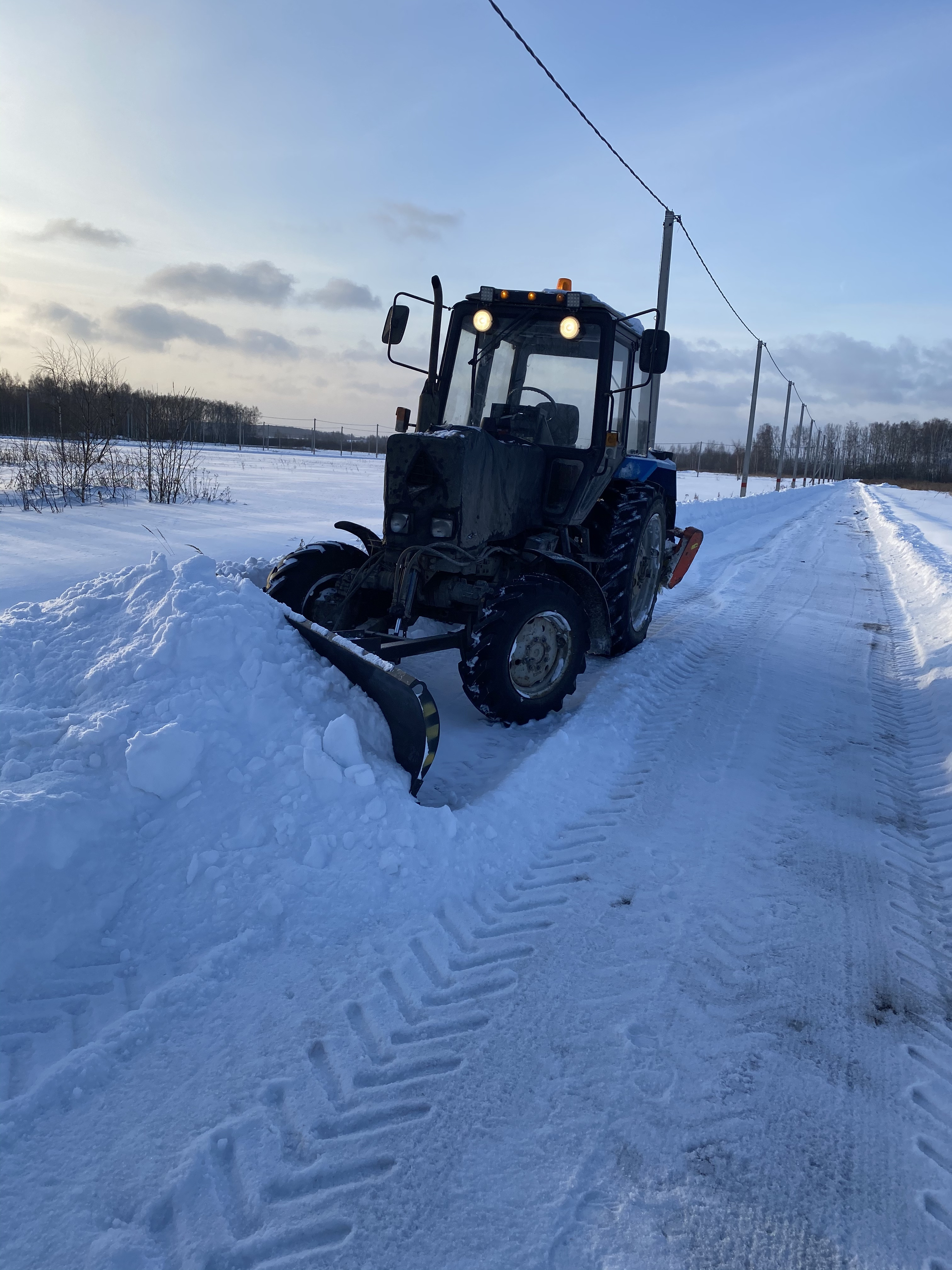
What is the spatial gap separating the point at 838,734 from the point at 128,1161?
14.8 feet

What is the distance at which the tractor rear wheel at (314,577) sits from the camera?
5.15 meters

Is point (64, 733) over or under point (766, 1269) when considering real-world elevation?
over

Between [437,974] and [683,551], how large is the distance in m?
5.96

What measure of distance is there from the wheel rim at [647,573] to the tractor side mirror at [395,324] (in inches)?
104

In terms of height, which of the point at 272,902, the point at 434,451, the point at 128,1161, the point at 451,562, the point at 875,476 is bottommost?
the point at 128,1161

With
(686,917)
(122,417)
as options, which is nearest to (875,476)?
(122,417)

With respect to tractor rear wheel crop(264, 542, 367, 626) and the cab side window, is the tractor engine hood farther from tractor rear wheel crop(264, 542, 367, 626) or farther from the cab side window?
the cab side window

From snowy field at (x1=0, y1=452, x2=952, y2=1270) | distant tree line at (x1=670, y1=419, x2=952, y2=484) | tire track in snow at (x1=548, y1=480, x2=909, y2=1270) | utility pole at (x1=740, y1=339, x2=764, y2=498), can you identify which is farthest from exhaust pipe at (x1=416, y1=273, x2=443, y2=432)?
distant tree line at (x1=670, y1=419, x2=952, y2=484)

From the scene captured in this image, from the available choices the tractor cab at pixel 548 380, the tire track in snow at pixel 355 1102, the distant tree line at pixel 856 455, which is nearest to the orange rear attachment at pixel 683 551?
the tractor cab at pixel 548 380

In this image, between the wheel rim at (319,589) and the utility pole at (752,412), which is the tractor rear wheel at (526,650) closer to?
the wheel rim at (319,589)

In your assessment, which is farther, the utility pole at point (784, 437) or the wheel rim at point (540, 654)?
the utility pole at point (784, 437)

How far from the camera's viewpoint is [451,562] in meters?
4.69

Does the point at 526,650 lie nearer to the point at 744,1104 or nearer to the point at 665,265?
the point at 744,1104

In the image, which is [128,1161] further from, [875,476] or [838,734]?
[875,476]
